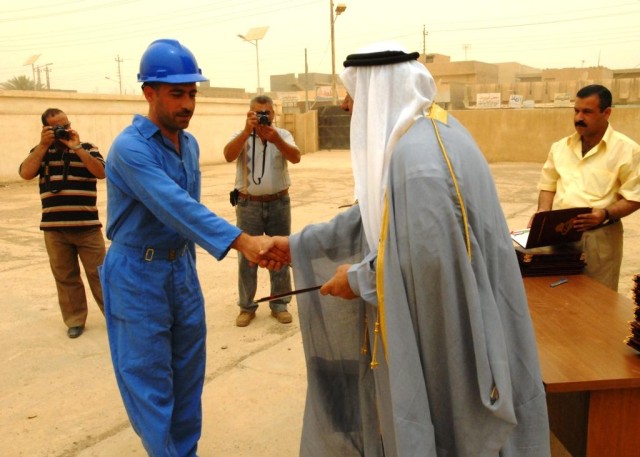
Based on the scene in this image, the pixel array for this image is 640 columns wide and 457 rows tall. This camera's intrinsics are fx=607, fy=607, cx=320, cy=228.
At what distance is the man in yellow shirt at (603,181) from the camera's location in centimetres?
337

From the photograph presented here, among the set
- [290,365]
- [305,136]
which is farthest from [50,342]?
[305,136]

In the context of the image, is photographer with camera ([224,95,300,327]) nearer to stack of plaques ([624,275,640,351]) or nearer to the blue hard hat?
the blue hard hat

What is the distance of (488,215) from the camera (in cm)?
185

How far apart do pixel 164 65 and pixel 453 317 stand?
164 cm

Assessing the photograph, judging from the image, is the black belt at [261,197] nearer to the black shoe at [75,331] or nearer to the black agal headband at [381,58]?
the black shoe at [75,331]

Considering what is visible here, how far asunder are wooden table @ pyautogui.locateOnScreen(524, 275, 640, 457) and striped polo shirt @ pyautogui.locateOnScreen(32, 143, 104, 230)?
→ 11.6ft

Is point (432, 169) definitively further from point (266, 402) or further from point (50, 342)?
point (50, 342)

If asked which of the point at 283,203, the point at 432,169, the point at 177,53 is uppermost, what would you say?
the point at 177,53

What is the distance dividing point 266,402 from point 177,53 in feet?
6.82

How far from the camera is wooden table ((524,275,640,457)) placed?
2.09m

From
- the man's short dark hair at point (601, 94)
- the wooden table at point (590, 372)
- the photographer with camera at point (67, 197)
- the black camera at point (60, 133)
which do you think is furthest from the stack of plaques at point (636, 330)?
the black camera at point (60, 133)

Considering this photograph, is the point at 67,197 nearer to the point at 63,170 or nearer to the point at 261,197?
the point at 63,170

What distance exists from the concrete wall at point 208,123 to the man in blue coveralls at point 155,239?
14.1 meters

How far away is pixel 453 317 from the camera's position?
1.80 meters
